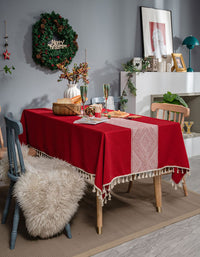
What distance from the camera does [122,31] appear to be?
4160 mm

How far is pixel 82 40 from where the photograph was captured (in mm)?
3859

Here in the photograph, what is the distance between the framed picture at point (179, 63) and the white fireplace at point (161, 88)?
0.31 feet

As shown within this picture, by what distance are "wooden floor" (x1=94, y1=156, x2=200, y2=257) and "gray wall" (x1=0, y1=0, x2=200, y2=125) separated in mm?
2130

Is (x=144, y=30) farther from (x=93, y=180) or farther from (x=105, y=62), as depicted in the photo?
(x=93, y=180)

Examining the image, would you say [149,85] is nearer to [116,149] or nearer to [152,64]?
[152,64]

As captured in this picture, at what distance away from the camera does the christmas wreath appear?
3.48 meters

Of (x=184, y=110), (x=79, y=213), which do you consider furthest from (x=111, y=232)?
(x=184, y=110)

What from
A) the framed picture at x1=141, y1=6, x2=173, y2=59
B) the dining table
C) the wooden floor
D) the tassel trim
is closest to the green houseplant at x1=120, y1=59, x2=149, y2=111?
the framed picture at x1=141, y1=6, x2=173, y2=59

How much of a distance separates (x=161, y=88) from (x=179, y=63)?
617mm

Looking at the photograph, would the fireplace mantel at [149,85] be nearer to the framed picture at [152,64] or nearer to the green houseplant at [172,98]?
the framed picture at [152,64]

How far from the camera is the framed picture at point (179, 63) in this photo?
14.6 ft

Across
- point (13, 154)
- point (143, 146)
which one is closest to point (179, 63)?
point (143, 146)

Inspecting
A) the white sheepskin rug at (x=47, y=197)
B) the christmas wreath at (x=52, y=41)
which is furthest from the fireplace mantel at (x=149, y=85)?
the white sheepskin rug at (x=47, y=197)

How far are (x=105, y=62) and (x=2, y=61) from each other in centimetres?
137
